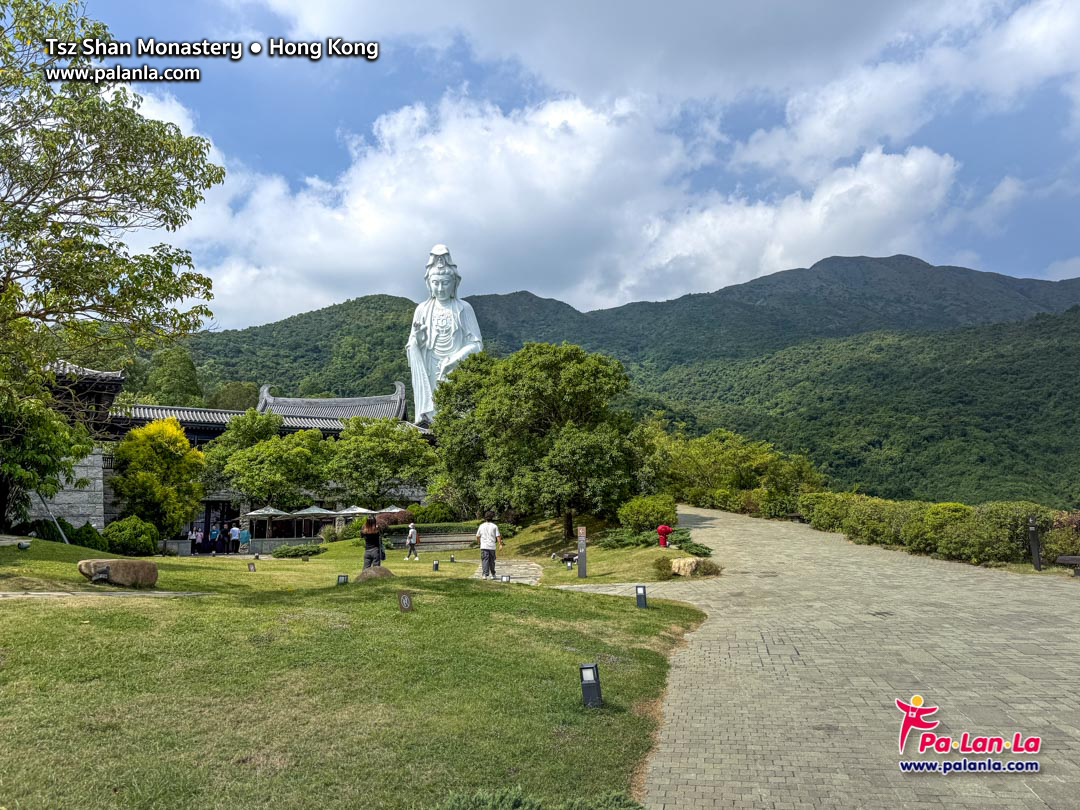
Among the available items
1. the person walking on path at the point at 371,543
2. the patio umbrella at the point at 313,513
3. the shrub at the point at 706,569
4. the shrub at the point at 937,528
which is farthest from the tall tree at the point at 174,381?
the shrub at the point at 937,528

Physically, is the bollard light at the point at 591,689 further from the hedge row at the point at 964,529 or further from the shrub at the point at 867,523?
the shrub at the point at 867,523

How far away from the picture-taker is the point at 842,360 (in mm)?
63438

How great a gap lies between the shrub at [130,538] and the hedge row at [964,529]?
68.7ft

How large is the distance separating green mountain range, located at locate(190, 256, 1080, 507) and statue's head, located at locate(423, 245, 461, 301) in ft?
57.7

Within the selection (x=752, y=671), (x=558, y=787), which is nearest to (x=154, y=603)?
(x=558, y=787)

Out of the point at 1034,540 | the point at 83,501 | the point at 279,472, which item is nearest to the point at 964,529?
the point at 1034,540

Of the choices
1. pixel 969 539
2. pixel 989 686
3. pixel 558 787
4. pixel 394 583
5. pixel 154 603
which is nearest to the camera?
pixel 558 787

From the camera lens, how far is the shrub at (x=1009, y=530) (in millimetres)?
15312

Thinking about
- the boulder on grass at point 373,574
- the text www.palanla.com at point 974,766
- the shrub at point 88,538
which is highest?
the shrub at point 88,538

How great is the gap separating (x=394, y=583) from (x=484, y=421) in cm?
1287

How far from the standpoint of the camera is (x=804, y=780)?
4867mm

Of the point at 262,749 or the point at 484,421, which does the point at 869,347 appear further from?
the point at 262,749

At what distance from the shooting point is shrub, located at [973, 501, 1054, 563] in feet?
50.2

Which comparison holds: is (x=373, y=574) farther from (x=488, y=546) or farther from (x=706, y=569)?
(x=706, y=569)
